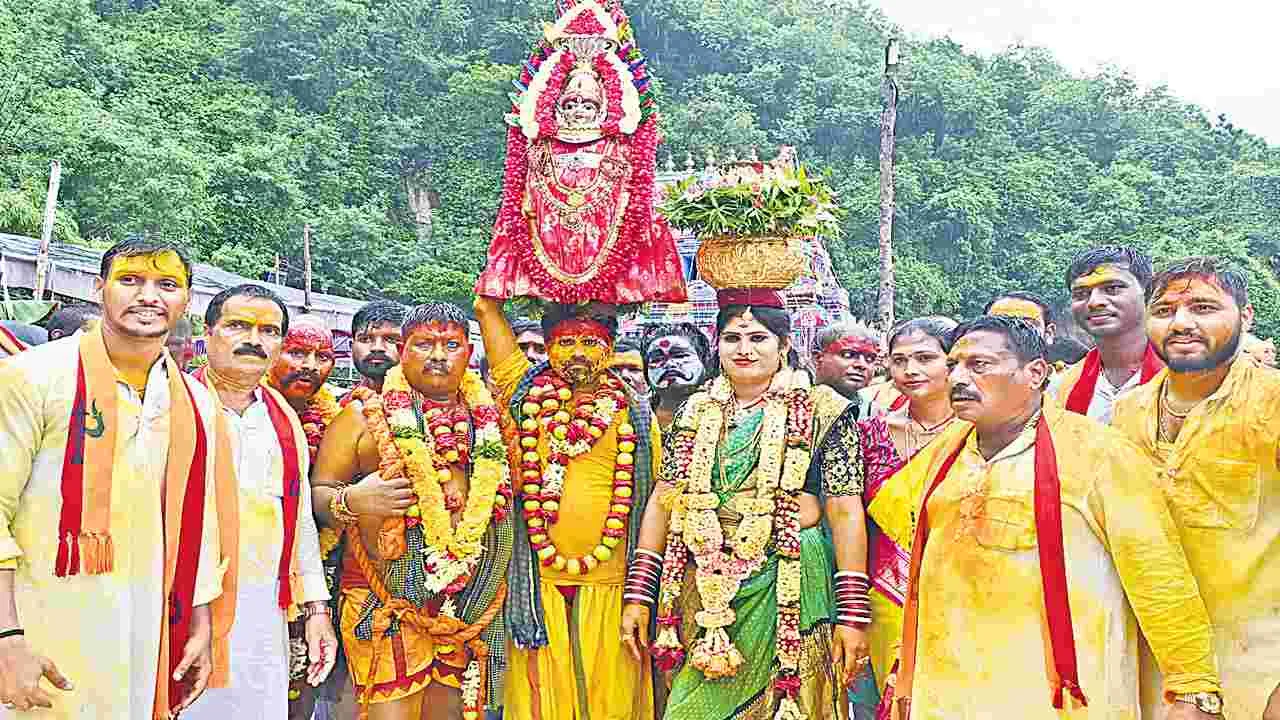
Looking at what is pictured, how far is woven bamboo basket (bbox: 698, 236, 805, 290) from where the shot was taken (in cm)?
502

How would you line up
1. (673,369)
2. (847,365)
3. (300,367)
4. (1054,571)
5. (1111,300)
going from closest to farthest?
1. (1054,571)
2. (1111,300)
3. (300,367)
4. (673,369)
5. (847,365)

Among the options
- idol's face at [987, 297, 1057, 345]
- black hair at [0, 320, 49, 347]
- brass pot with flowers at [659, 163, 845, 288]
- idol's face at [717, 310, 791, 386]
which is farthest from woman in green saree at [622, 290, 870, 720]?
black hair at [0, 320, 49, 347]

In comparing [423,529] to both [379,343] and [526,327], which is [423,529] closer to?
[379,343]

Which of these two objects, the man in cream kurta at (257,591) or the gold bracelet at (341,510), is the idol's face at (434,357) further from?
the man in cream kurta at (257,591)

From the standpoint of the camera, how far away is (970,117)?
54.4 meters

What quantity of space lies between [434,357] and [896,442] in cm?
221

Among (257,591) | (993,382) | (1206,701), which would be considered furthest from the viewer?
(257,591)

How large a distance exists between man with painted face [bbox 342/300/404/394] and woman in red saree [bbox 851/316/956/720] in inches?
94.8

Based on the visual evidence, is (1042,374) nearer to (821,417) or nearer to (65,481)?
(821,417)

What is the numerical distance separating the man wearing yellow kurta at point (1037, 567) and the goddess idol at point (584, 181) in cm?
199

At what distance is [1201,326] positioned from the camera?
3.69 meters

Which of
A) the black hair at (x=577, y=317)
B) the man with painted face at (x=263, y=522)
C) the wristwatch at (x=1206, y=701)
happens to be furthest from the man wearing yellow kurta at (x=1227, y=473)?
the man with painted face at (x=263, y=522)

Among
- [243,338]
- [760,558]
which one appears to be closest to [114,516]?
[243,338]

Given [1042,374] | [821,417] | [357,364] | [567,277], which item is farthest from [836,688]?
[357,364]
